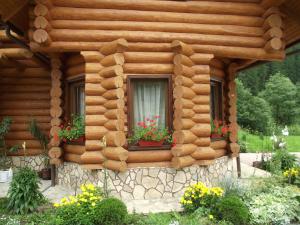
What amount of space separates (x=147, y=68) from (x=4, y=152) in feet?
18.9

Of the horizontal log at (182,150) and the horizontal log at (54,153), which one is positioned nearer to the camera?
the horizontal log at (182,150)

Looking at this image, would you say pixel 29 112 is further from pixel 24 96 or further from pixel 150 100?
pixel 150 100

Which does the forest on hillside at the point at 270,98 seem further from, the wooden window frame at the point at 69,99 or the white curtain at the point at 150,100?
the wooden window frame at the point at 69,99

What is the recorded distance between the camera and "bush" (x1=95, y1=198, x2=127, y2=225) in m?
5.19

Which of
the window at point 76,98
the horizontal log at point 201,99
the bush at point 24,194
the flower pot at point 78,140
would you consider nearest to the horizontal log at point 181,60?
the horizontal log at point 201,99

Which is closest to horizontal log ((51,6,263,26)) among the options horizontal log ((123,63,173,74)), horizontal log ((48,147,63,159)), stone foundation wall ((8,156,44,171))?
horizontal log ((123,63,173,74))

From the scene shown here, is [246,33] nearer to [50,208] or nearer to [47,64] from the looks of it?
[47,64]

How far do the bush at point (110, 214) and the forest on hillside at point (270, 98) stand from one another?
62.8 ft

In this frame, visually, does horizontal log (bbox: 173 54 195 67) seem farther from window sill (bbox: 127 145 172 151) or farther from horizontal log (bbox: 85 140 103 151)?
horizontal log (bbox: 85 140 103 151)

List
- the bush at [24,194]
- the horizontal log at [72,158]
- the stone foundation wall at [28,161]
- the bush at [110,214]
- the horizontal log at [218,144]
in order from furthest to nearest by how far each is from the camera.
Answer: the stone foundation wall at [28,161] → the horizontal log at [218,144] → the horizontal log at [72,158] → the bush at [24,194] → the bush at [110,214]

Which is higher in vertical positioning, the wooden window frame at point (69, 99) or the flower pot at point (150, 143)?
the wooden window frame at point (69, 99)

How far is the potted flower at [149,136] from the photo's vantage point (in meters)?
7.21

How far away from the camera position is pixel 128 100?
729cm

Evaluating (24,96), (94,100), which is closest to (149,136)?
(94,100)
